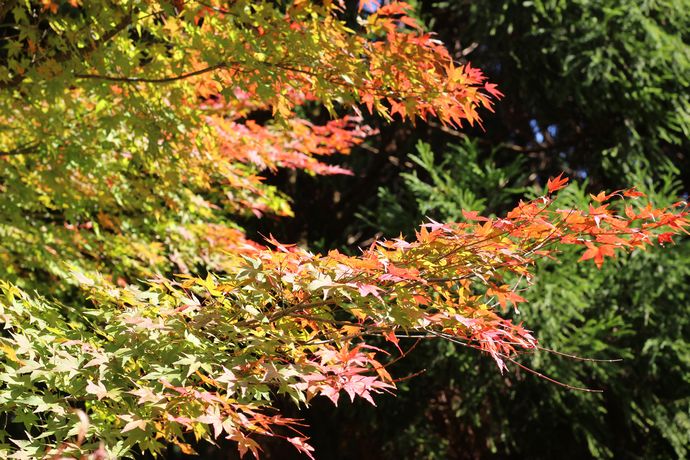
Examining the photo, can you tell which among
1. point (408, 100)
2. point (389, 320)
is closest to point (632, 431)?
point (408, 100)

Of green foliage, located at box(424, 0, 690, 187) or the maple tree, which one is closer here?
the maple tree

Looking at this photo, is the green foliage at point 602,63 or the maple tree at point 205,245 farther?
the green foliage at point 602,63

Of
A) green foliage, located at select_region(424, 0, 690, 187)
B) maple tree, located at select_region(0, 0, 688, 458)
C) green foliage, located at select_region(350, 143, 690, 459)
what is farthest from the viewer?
green foliage, located at select_region(424, 0, 690, 187)

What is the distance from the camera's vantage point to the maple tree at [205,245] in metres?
2.44

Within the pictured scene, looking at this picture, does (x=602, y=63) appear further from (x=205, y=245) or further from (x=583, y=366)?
(x=205, y=245)

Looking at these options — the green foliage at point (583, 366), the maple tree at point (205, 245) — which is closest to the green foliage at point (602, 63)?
the green foliage at point (583, 366)

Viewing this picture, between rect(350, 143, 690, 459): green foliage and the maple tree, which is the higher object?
the maple tree

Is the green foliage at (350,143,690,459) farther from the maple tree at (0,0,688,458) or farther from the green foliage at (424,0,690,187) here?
the maple tree at (0,0,688,458)

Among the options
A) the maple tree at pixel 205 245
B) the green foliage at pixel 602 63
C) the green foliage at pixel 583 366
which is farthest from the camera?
the green foliage at pixel 602 63

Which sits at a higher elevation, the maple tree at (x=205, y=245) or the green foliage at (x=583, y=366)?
the maple tree at (x=205, y=245)

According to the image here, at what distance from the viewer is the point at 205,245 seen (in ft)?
19.9

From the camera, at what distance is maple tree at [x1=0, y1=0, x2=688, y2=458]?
96.2 inches

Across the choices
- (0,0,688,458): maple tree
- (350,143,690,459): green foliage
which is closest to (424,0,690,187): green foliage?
(350,143,690,459): green foliage

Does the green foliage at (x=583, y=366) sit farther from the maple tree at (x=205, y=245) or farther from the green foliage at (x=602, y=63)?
the maple tree at (x=205, y=245)
